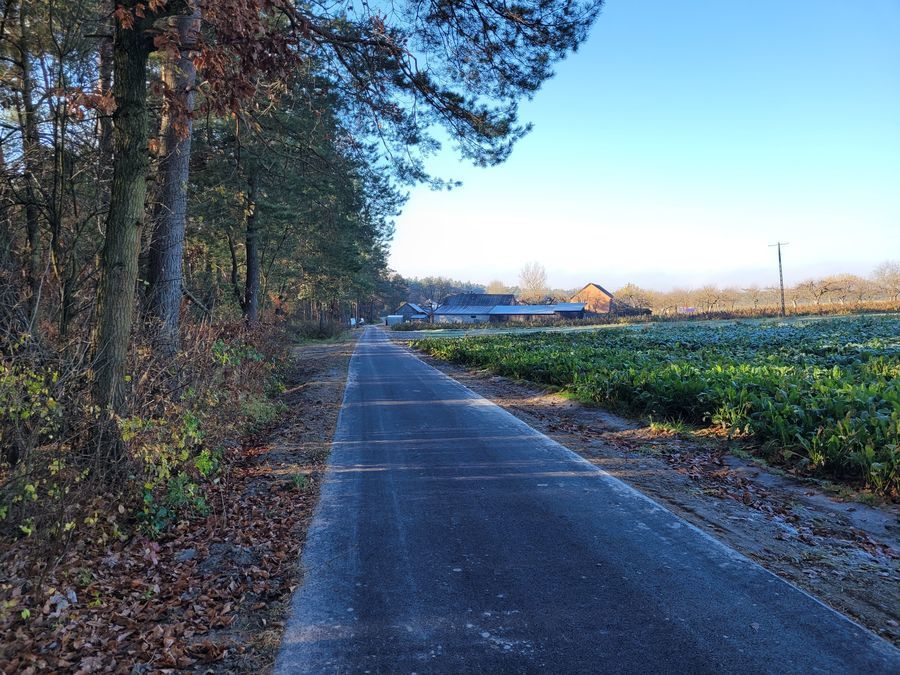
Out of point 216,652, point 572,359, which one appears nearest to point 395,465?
point 216,652

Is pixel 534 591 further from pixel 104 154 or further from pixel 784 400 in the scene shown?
pixel 104 154

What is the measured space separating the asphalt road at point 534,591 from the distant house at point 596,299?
272 ft

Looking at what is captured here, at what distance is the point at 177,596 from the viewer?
3650 millimetres

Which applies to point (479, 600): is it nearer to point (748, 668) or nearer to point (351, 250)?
point (748, 668)

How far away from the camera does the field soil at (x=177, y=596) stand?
2907 mm

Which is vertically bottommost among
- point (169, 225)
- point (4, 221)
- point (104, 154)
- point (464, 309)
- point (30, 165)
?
point (4, 221)

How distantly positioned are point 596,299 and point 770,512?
286 ft

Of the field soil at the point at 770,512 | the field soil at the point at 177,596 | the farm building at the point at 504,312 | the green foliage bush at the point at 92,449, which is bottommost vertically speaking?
the field soil at the point at 770,512

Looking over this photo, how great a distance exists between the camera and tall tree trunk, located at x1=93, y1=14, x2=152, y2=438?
4.65 meters

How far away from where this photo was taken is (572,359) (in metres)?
14.8

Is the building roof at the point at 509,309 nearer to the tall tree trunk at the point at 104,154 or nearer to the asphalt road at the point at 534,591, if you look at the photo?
the tall tree trunk at the point at 104,154

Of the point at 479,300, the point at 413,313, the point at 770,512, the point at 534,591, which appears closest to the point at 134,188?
the point at 534,591

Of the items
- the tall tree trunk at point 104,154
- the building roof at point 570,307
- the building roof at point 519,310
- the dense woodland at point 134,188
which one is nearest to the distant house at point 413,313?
the building roof at point 519,310

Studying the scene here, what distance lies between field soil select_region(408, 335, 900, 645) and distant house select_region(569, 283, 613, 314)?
79.7 m
